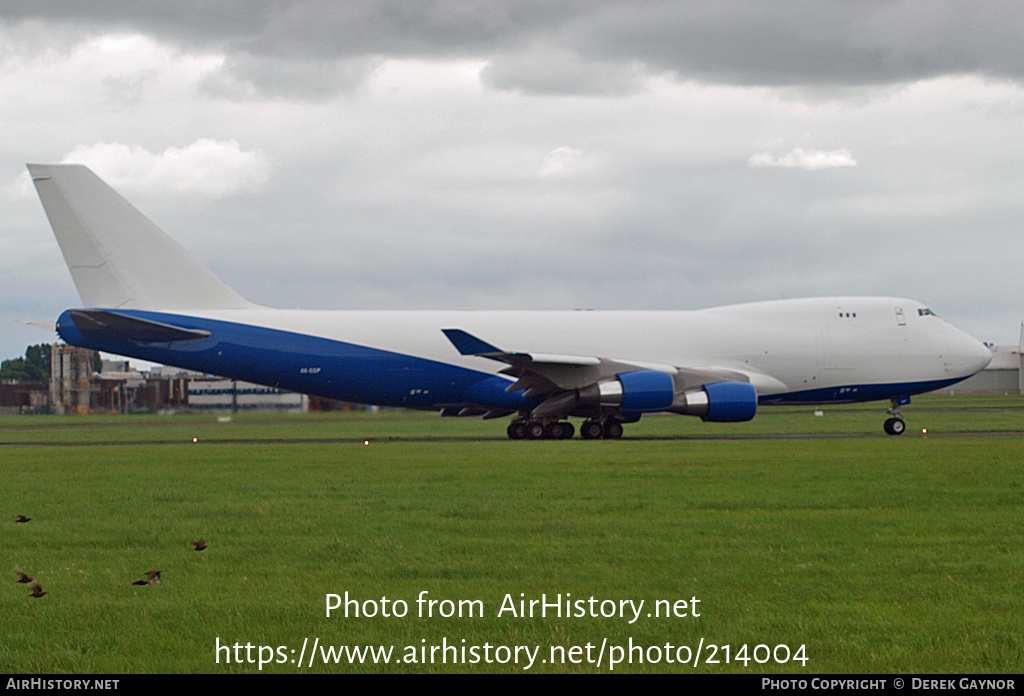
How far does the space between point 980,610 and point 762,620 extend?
1763mm

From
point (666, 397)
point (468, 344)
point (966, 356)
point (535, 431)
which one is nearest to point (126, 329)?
point (468, 344)

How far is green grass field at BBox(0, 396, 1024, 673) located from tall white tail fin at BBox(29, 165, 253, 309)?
14.6 m

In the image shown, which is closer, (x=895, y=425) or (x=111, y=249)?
(x=111, y=249)

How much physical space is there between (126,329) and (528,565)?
84.9 feet

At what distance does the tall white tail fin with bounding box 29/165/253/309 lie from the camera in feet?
→ 108

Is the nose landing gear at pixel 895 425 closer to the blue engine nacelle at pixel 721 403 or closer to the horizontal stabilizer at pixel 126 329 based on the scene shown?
the blue engine nacelle at pixel 721 403

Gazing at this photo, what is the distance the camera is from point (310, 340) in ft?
112

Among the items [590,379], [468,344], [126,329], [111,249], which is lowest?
[590,379]

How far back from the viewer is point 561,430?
34.5 m

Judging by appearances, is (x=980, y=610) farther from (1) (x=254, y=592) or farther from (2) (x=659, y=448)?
(2) (x=659, y=448)

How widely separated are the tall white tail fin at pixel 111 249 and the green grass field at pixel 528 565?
14.6 meters

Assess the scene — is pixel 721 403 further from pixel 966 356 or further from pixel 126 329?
pixel 126 329

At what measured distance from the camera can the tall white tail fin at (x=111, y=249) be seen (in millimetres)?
32969

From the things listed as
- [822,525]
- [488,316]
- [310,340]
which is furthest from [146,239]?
[822,525]
